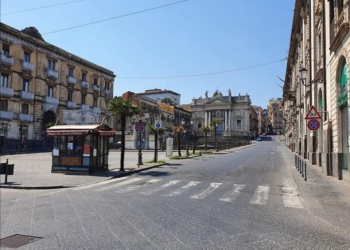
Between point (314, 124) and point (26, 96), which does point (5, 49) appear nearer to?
point (26, 96)

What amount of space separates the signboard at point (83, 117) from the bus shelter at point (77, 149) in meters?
6.82

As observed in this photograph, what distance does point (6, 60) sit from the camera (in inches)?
1658

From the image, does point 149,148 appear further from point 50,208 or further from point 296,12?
point 50,208

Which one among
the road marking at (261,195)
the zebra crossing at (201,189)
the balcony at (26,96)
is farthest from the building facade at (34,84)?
the road marking at (261,195)

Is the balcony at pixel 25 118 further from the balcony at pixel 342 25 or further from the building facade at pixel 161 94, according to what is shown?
the building facade at pixel 161 94

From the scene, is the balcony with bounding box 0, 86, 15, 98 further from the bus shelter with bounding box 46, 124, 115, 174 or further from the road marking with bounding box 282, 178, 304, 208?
the road marking with bounding box 282, 178, 304, 208

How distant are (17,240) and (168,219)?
3.08 metres

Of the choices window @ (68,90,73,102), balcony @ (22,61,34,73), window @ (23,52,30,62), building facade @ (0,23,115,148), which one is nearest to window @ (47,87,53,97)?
building facade @ (0,23,115,148)

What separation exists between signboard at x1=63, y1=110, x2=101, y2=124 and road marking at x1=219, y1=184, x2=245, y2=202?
14.8 metres

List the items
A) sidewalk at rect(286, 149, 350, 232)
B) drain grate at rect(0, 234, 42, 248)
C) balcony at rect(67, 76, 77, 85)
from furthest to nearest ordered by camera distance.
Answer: balcony at rect(67, 76, 77, 85)
sidewalk at rect(286, 149, 350, 232)
drain grate at rect(0, 234, 42, 248)

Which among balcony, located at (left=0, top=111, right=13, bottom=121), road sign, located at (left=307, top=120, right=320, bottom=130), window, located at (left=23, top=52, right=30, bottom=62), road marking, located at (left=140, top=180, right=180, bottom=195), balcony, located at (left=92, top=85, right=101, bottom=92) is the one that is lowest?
road marking, located at (left=140, top=180, right=180, bottom=195)

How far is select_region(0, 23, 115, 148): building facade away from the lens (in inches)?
1671

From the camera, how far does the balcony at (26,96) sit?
44.7m

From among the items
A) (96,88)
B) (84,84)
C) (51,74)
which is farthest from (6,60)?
(96,88)
